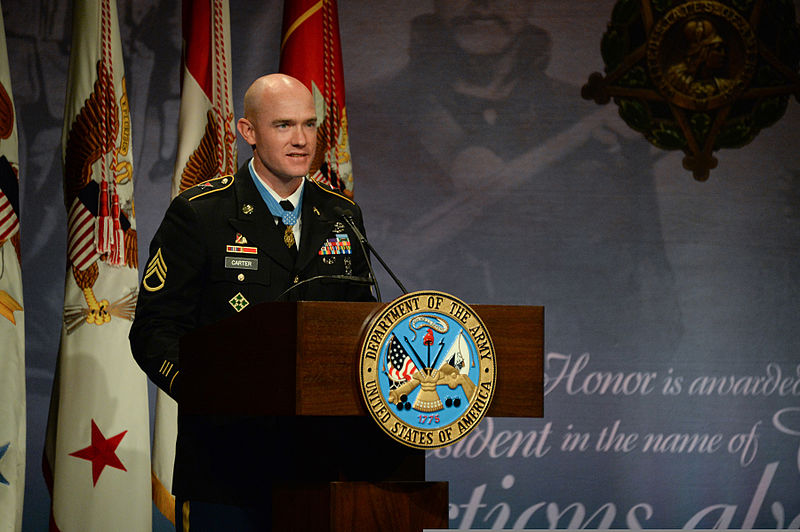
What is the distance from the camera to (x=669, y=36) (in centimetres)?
438

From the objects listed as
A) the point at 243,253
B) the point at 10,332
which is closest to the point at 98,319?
→ the point at 10,332

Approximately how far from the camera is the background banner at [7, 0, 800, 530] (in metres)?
4.09

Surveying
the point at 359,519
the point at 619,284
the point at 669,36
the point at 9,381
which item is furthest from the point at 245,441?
the point at 669,36

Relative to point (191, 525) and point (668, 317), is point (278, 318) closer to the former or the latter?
point (191, 525)

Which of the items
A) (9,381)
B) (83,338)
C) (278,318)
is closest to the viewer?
(278,318)

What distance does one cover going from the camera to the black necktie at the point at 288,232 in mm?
1845

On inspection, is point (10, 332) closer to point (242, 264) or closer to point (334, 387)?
point (242, 264)

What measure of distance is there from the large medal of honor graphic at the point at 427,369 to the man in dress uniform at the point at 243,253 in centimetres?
42

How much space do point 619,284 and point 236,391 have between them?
9.89 feet

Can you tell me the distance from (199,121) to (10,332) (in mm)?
957

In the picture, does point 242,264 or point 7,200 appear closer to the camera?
point 242,264

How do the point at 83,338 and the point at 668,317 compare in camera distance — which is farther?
the point at 668,317

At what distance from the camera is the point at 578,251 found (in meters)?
4.18

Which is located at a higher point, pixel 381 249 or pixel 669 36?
pixel 669 36
